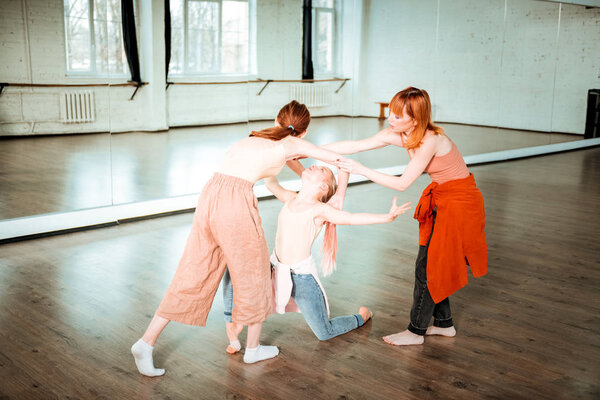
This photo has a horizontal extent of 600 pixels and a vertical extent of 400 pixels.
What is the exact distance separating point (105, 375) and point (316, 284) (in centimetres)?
103

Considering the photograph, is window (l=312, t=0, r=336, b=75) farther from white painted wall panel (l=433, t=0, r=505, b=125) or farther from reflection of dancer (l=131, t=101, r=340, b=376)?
reflection of dancer (l=131, t=101, r=340, b=376)

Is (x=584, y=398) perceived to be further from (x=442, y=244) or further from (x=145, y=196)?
(x=145, y=196)

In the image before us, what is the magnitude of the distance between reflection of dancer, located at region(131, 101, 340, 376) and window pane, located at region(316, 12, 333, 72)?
4.44 meters

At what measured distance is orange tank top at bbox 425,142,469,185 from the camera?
2877 mm

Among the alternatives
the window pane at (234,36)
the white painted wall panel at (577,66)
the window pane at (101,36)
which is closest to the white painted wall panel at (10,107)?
the window pane at (101,36)

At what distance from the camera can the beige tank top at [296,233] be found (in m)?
2.80

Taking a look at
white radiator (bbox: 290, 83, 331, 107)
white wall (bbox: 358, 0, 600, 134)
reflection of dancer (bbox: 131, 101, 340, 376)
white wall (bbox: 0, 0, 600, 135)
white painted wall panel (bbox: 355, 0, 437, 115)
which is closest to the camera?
reflection of dancer (bbox: 131, 101, 340, 376)

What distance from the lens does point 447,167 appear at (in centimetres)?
289

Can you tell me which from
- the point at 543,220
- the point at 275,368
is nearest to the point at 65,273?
the point at 275,368

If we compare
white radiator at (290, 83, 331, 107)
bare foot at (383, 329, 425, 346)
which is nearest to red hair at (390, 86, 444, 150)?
bare foot at (383, 329, 425, 346)

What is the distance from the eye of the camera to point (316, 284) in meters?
2.85

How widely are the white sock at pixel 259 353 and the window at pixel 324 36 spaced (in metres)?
4.60

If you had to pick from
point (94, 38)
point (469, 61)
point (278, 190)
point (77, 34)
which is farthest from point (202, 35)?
point (469, 61)

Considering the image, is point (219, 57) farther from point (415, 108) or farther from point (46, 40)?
point (415, 108)
